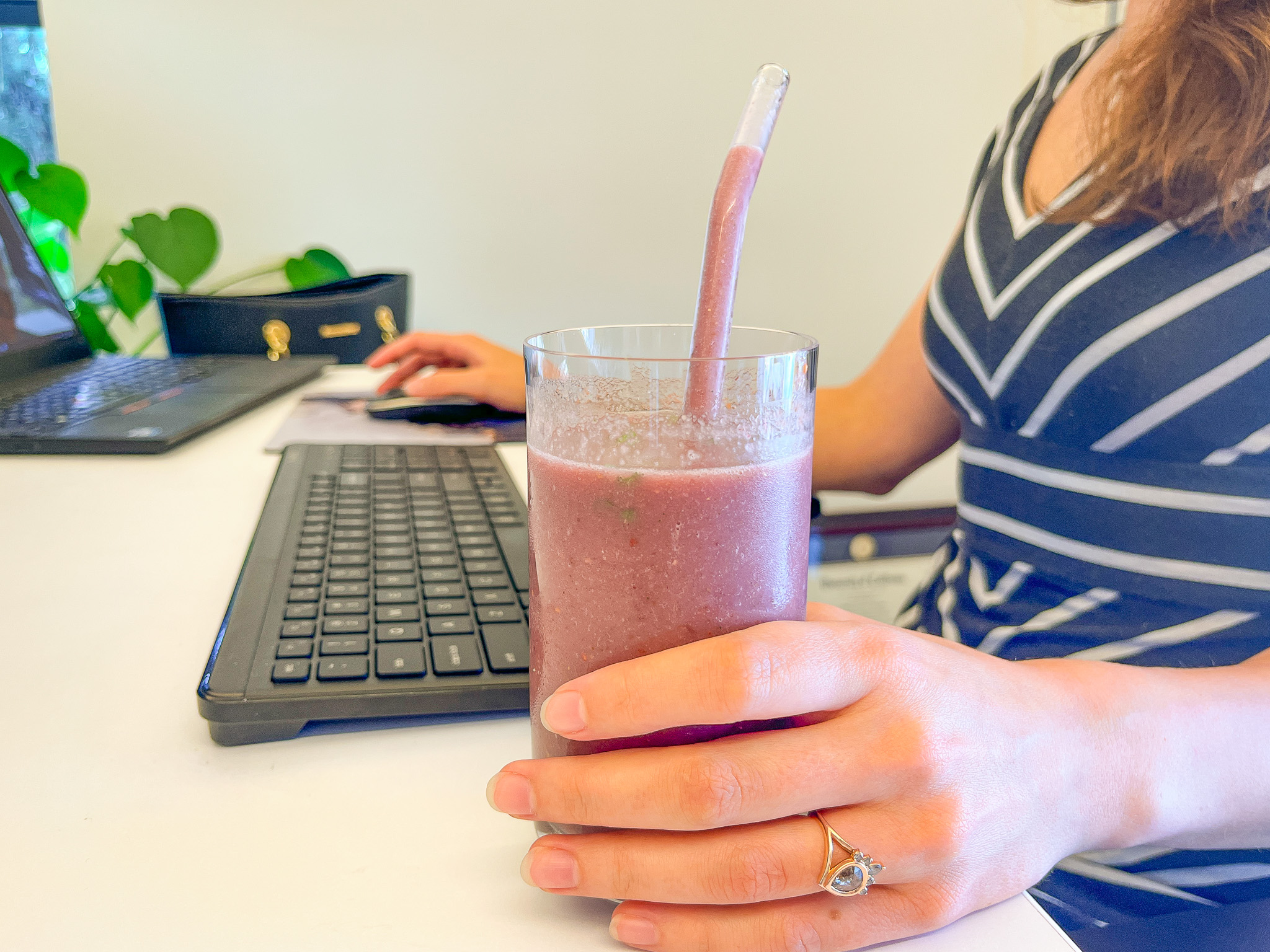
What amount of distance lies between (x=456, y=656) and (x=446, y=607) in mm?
47

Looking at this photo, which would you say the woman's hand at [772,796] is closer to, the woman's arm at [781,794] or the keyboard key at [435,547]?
the woman's arm at [781,794]

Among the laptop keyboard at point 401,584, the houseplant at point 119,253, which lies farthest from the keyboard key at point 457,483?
the houseplant at point 119,253

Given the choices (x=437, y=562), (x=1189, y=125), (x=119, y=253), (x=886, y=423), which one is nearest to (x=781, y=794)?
(x=437, y=562)

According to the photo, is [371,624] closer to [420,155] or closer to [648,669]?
[648,669]

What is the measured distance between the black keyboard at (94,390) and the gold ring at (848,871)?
80cm

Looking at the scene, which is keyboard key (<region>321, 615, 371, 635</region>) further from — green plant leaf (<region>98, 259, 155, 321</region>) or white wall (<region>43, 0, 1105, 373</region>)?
white wall (<region>43, 0, 1105, 373</region>)

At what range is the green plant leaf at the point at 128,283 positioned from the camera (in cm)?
168

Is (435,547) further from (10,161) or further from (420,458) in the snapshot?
(10,161)

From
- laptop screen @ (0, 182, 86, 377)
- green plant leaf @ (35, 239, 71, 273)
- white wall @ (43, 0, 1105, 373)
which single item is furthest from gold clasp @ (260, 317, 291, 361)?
green plant leaf @ (35, 239, 71, 273)

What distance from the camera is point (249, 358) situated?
1.24 m

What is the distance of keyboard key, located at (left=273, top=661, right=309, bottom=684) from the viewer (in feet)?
1.18

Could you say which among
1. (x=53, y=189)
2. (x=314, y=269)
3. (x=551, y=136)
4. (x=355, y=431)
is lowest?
(x=355, y=431)

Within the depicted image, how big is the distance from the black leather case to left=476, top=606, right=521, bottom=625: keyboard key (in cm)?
100

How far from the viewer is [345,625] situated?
402mm
